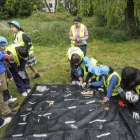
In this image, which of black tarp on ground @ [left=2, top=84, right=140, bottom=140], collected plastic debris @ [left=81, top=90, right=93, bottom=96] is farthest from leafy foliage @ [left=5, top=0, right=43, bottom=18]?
black tarp on ground @ [left=2, top=84, right=140, bottom=140]

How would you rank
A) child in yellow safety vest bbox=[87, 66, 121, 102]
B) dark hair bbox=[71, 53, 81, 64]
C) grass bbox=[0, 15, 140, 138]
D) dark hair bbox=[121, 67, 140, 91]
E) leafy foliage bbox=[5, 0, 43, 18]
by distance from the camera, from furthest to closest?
leafy foliage bbox=[5, 0, 43, 18] < grass bbox=[0, 15, 140, 138] < dark hair bbox=[71, 53, 81, 64] < child in yellow safety vest bbox=[87, 66, 121, 102] < dark hair bbox=[121, 67, 140, 91]

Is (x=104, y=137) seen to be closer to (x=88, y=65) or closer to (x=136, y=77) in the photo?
(x=136, y=77)

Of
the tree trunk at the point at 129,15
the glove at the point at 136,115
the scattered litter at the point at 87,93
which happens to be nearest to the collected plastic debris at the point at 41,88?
the scattered litter at the point at 87,93

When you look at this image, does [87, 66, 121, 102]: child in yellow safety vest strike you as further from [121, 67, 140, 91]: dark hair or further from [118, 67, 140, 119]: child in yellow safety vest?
[121, 67, 140, 91]: dark hair

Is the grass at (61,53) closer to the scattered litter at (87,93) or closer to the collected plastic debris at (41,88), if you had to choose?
the collected plastic debris at (41,88)

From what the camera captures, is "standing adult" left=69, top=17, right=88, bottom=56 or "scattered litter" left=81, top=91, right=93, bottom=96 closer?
"scattered litter" left=81, top=91, right=93, bottom=96

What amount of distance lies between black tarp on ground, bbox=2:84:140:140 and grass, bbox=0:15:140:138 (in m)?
0.46

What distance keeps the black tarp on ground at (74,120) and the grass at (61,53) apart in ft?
1.50

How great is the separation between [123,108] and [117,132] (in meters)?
0.61

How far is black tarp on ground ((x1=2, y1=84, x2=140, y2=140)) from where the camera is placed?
1934 millimetres

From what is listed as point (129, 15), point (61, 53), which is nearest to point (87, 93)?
point (61, 53)

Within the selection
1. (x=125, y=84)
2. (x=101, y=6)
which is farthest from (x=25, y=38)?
(x=101, y=6)

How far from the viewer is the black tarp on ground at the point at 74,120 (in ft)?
6.34

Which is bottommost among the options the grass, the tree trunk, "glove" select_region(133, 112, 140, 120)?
"glove" select_region(133, 112, 140, 120)
